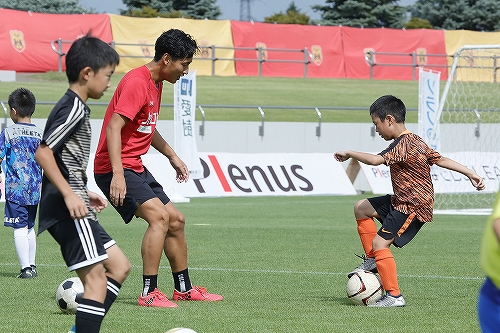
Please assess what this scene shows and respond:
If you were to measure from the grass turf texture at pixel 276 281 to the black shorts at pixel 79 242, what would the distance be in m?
1.34

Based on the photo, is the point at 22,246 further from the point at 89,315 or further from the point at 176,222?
the point at 89,315

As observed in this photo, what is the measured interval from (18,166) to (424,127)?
37.0ft

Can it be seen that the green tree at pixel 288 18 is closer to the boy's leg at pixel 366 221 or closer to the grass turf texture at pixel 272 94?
the grass turf texture at pixel 272 94

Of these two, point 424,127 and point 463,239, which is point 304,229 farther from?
point 424,127

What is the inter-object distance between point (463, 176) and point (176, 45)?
16.5 meters

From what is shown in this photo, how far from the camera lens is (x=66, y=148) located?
5273 mm

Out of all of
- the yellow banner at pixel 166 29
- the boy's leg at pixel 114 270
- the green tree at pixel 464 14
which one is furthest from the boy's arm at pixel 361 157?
the green tree at pixel 464 14

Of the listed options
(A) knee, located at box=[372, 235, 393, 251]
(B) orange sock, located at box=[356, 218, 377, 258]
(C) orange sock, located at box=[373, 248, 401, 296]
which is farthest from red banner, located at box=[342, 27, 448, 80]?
(C) orange sock, located at box=[373, 248, 401, 296]

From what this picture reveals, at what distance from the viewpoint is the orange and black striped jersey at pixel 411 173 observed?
306 inches

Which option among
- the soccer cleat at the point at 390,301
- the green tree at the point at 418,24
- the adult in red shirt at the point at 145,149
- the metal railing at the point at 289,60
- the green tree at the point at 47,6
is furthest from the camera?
the green tree at the point at 418,24

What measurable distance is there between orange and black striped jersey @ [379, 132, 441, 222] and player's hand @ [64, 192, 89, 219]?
335 centimetres

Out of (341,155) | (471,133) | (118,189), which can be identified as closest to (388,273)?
(341,155)

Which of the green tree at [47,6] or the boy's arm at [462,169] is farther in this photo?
the green tree at [47,6]

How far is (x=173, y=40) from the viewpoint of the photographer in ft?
24.6
